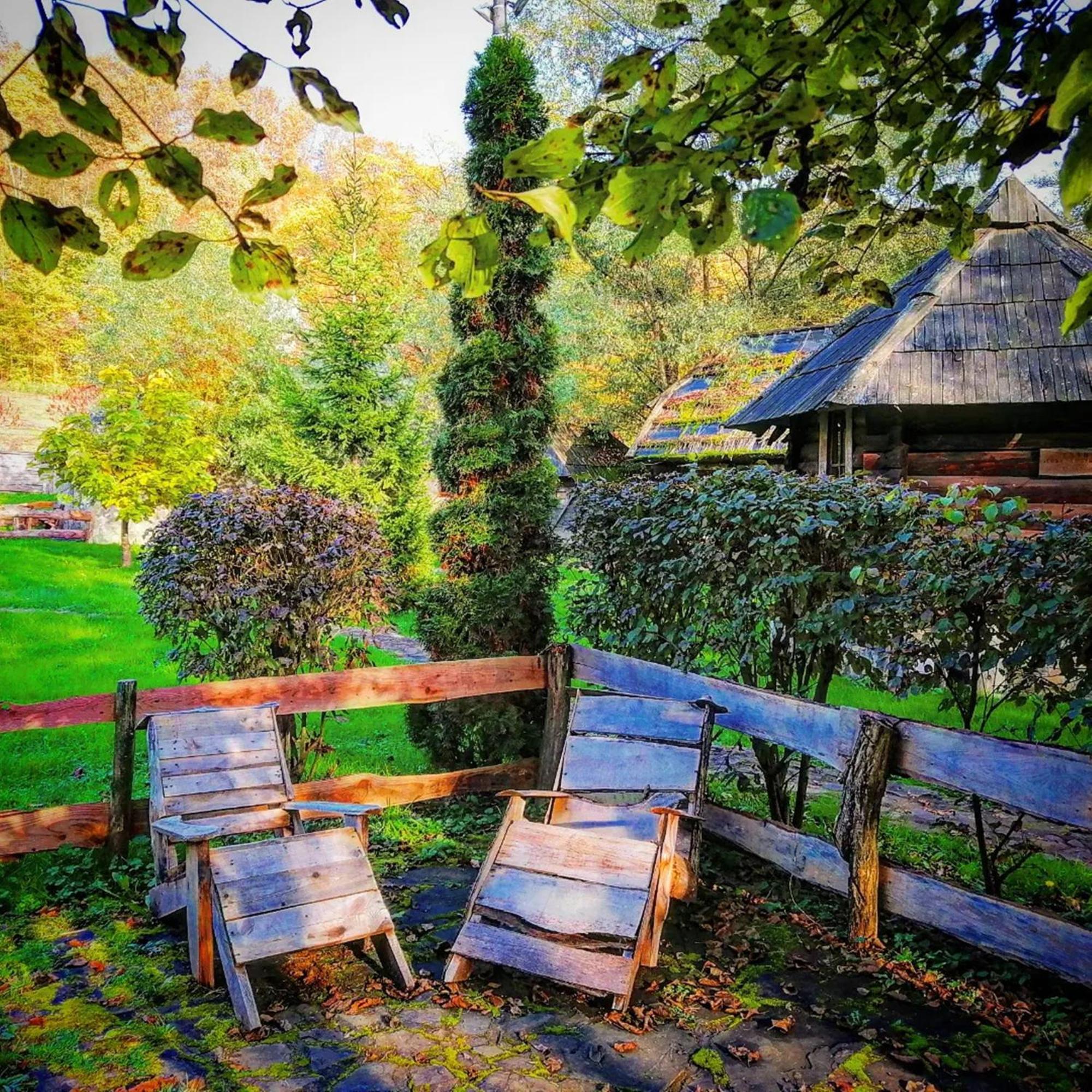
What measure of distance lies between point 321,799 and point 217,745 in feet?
2.82

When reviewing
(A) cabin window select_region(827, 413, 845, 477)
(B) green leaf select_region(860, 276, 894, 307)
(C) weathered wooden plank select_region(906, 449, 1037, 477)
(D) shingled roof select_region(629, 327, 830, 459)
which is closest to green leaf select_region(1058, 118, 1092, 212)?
(B) green leaf select_region(860, 276, 894, 307)

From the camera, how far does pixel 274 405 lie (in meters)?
18.5

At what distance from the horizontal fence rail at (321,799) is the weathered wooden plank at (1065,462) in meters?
7.25

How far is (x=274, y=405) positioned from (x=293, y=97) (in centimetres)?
1816

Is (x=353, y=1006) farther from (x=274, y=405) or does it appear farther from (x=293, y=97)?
(x=274, y=405)

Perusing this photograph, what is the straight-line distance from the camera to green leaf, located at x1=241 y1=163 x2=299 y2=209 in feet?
4.51

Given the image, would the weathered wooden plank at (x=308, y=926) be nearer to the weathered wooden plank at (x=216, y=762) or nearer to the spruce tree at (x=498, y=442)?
the weathered wooden plank at (x=216, y=762)

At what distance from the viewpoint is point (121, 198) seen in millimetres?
1467

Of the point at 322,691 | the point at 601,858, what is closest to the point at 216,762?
the point at 322,691

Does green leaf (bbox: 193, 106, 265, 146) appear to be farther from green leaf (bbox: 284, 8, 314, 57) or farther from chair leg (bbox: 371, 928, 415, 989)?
chair leg (bbox: 371, 928, 415, 989)

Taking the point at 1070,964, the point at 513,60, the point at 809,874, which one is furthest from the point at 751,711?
the point at 513,60

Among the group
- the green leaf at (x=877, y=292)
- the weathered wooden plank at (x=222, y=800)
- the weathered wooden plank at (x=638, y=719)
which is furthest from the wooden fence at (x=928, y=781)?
the weathered wooden plank at (x=222, y=800)

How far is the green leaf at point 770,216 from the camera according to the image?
125cm

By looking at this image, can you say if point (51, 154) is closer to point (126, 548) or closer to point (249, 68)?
point (249, 68)
